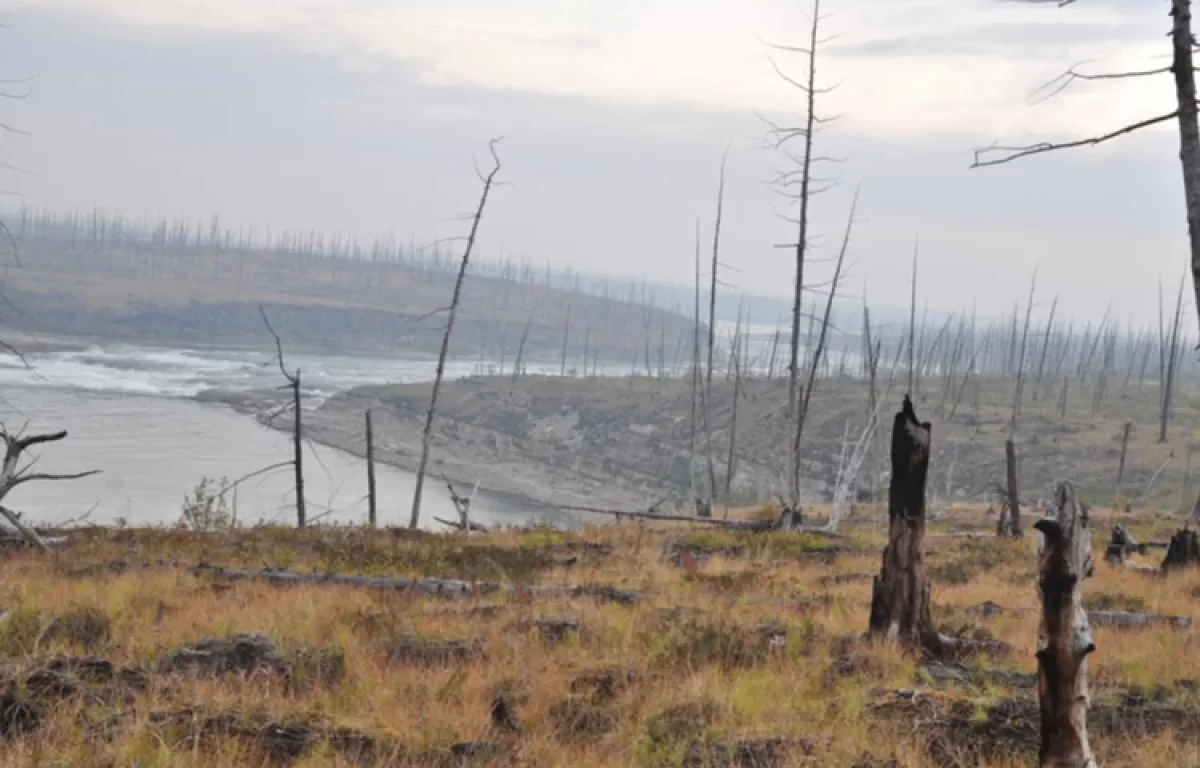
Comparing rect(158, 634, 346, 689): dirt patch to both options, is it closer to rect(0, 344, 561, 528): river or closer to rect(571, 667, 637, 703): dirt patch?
rect(571, 667, 637, 703): dirt patch

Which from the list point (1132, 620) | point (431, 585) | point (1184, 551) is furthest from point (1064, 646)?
point (1184, 551)

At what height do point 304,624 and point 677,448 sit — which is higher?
point 304,624

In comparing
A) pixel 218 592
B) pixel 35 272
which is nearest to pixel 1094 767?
pixel 218 592

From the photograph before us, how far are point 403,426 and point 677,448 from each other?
81.6ft

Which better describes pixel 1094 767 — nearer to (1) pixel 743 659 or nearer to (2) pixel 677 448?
(1) pixel 743 659

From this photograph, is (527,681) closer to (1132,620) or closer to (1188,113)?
(1132,620)

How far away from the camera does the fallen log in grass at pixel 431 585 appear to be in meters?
11.0

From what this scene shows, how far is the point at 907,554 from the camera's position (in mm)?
8672

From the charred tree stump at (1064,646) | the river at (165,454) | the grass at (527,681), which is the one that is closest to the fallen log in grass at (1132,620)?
the grass at (527,681)

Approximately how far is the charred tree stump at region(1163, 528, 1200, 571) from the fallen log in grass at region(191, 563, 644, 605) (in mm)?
9317

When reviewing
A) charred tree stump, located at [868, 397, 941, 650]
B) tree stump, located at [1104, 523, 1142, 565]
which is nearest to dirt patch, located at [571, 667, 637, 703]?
charred tree stump, located at [868, 397, 941, 650]

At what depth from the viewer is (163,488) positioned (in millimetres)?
51469

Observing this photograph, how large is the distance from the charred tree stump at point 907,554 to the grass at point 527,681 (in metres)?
0.47

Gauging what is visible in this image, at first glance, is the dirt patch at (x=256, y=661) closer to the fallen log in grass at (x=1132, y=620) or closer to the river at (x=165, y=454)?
the fallen log in grass at (x=1132, y=620)
